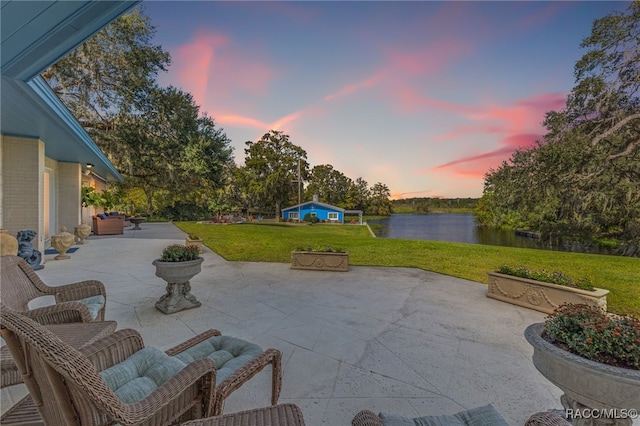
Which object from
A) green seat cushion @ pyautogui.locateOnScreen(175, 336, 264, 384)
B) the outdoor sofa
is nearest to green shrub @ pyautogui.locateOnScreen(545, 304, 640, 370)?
green seat cushion @ pyautogui.locateOnScreen(175, 336, 264, 384)

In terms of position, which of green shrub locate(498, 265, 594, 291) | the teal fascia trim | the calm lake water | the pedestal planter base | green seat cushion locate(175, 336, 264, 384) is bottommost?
the calm lake water

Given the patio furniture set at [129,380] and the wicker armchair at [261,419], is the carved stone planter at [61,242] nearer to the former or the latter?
the patio furniture set at [129,380]

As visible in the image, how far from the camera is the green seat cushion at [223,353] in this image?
204 centimetres

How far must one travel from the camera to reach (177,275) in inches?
165

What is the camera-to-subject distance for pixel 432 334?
11.7 ft

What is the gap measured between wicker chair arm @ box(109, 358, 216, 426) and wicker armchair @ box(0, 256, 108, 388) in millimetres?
1153

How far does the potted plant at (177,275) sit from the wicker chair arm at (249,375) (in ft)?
8.73

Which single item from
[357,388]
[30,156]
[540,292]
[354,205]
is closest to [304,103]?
[30,156]

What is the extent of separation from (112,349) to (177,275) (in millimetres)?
2428

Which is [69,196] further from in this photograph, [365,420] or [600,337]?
[600,337]

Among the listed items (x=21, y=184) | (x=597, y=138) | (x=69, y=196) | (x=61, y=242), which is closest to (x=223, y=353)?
(x=21, y=184)

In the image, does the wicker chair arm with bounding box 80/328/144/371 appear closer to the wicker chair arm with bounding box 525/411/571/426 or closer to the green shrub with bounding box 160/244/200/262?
the wicker chair arm with bounding box 525/411/571/426

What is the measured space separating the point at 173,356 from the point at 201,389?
2.07ft

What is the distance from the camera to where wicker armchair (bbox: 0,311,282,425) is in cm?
121
